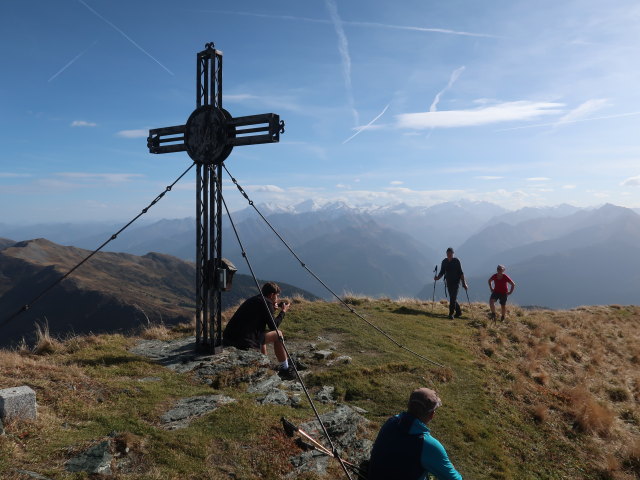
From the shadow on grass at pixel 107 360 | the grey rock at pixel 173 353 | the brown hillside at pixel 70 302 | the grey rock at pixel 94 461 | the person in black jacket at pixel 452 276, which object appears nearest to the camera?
the grey rock at pixel 94 461

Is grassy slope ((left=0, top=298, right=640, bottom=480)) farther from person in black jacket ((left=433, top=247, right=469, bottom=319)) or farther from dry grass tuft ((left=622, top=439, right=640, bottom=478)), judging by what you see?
person in black jacket ((left=433, top=247, right=469, bottom=319))

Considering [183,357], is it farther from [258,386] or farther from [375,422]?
[375,422]

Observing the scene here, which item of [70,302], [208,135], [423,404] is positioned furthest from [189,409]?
[70,302]

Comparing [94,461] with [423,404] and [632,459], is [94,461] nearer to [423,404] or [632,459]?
[423,404]

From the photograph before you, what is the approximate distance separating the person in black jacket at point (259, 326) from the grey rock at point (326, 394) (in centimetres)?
107

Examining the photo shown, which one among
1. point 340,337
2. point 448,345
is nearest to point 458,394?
point 448,345

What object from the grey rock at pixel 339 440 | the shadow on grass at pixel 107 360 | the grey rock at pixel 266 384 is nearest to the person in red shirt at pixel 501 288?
the grey rock at pixel 266 384

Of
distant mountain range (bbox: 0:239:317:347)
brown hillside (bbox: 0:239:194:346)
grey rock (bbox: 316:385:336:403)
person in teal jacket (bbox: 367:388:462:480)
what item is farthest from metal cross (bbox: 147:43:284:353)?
distant mountain range (bbox: 0:239:317:347)

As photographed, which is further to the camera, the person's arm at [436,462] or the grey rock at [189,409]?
the grey rock at [189,409]

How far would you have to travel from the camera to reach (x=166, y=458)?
6152 mm

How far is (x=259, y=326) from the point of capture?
11.6m

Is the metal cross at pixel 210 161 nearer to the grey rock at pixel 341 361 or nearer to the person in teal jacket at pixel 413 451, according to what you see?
the grey rock at pixel 341 361

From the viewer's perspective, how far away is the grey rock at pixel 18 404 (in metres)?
→ 6.29

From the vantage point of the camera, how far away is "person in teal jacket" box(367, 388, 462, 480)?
468 cm
